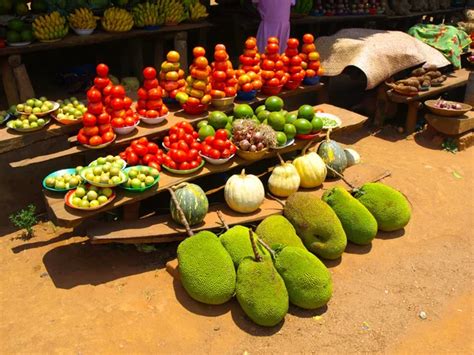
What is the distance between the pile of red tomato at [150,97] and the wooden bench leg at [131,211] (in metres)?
1.11

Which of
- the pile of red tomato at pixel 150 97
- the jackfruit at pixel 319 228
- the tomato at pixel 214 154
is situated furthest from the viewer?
the pile of red tomato at pixel 150 97

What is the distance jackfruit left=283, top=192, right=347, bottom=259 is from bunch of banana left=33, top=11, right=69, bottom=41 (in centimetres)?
421

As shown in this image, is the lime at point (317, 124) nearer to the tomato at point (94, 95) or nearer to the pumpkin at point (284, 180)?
the pumpkin at point (284, 180)

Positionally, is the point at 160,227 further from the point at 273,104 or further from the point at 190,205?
the point at 273,104

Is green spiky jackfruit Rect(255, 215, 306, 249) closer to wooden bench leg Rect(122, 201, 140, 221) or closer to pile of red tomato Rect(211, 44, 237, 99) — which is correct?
wooden bench leg Rect(122, 201, 140, 221)

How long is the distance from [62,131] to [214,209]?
1796 millimetres

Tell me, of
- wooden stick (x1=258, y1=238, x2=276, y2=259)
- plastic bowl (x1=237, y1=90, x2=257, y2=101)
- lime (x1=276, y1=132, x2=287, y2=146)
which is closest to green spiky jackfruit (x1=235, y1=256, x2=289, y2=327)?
wooden stick (x1=258, y1=238, x2=276, y2=259)

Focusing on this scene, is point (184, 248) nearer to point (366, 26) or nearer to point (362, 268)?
point (362, 268)

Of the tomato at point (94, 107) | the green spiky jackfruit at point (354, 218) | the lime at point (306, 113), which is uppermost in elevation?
the tomato at point (94, 107)

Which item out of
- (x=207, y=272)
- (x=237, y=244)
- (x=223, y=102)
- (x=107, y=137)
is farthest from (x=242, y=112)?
(x=207, y=272)

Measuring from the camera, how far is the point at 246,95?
541cm

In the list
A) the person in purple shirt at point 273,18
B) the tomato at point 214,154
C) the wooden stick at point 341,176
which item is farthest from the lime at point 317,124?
the person in purple shirt at point 273,18

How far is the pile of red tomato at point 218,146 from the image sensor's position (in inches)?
169

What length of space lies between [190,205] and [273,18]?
4.50 metres
